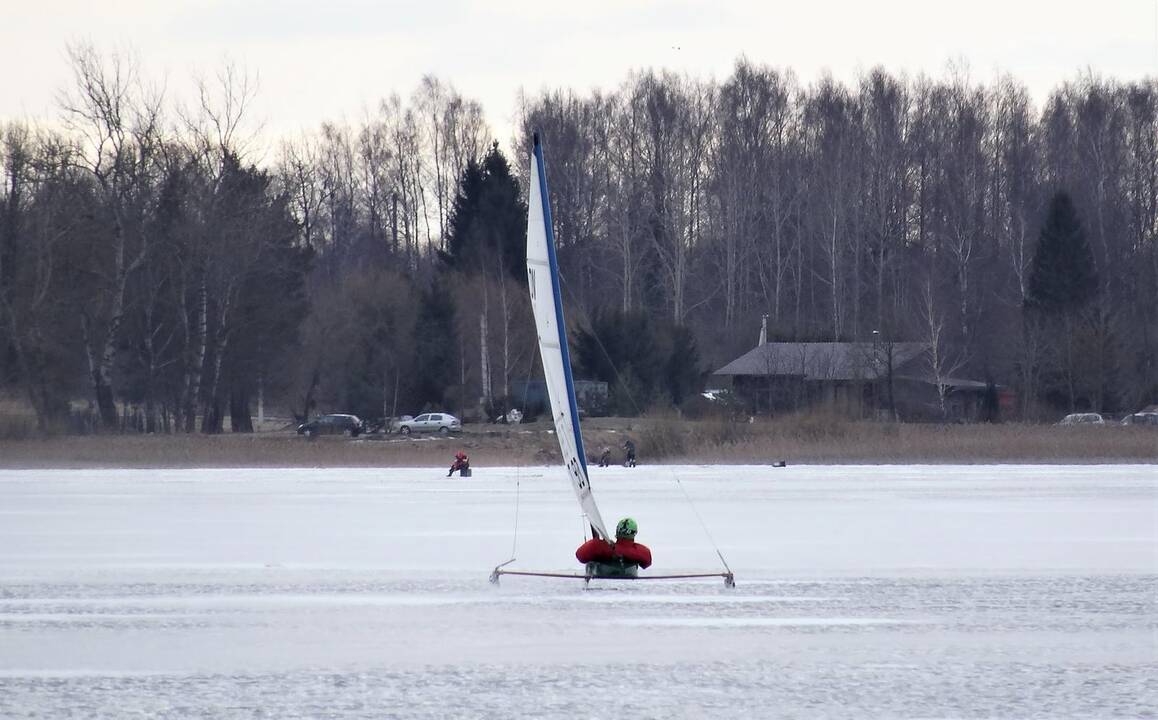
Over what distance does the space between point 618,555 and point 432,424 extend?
3531cm

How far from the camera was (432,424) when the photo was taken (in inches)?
1981

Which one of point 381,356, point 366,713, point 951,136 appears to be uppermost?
point 951,136

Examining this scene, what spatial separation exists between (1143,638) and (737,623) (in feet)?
10.3

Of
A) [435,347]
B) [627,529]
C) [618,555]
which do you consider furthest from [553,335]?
[435,347]

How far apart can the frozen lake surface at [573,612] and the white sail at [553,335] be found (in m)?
1.14

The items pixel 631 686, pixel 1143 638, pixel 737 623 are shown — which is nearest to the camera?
pixel 631 686

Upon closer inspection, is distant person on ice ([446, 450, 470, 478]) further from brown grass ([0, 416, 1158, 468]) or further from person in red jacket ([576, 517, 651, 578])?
person in red jacket ([576, 517, 651, 578])

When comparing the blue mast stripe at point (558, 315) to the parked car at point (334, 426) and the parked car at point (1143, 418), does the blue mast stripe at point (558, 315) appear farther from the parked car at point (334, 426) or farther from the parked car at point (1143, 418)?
the parked car at point (1143, 418)

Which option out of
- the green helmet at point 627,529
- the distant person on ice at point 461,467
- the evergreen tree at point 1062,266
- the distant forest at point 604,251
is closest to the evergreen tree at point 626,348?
the distant forest at point 604,251

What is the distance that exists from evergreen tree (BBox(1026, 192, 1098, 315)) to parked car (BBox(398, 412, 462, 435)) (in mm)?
23637

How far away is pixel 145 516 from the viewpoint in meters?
A: 23.7

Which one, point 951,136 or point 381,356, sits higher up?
point 951,136

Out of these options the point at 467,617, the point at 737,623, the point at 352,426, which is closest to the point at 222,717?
the point at 467,617

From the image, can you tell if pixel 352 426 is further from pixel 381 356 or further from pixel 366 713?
pixel 366 713
